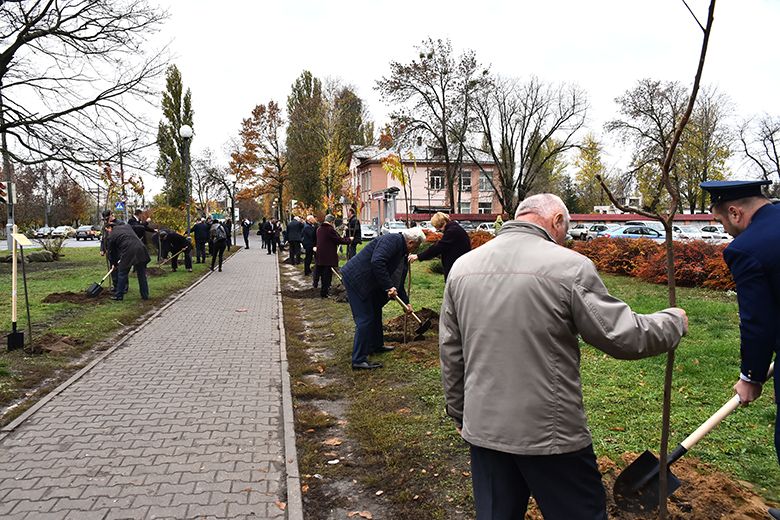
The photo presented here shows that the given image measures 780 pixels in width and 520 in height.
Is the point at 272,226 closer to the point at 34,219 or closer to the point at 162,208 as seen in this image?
the point at 162,208

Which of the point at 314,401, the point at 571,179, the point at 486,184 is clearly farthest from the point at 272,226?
the point at 571,179

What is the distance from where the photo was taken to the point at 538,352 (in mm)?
2371

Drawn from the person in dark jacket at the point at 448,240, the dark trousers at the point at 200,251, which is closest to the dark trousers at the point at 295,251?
the dark trousers at the point at 200,251

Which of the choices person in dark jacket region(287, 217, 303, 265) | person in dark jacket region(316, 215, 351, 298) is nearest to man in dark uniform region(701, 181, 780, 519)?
person in dark jacket region(316, 215, 351, 298)

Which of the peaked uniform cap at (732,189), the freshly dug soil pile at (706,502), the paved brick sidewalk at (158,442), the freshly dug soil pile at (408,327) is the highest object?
the peaked uniform cap at (732,189)

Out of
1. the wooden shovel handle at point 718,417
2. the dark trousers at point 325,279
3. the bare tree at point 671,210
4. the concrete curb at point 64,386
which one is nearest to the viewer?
the bare tree at point 671,210

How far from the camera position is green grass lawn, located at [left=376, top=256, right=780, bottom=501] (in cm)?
412

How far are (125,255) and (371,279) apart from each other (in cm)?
747

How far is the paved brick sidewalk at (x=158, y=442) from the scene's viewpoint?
152 inches

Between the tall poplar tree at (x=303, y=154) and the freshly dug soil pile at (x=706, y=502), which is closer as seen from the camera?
the freshly dug soil pile at (x=706, y=502)

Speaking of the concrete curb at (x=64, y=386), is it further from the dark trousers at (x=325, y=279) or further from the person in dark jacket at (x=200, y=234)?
the person in dark jacket at (x=200, y=234)

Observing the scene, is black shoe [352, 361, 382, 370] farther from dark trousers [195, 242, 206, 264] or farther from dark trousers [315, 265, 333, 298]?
dark trousers [195, 242, 206, 264]

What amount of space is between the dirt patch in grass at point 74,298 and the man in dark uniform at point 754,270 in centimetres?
1257

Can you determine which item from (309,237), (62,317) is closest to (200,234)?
(309,237)
